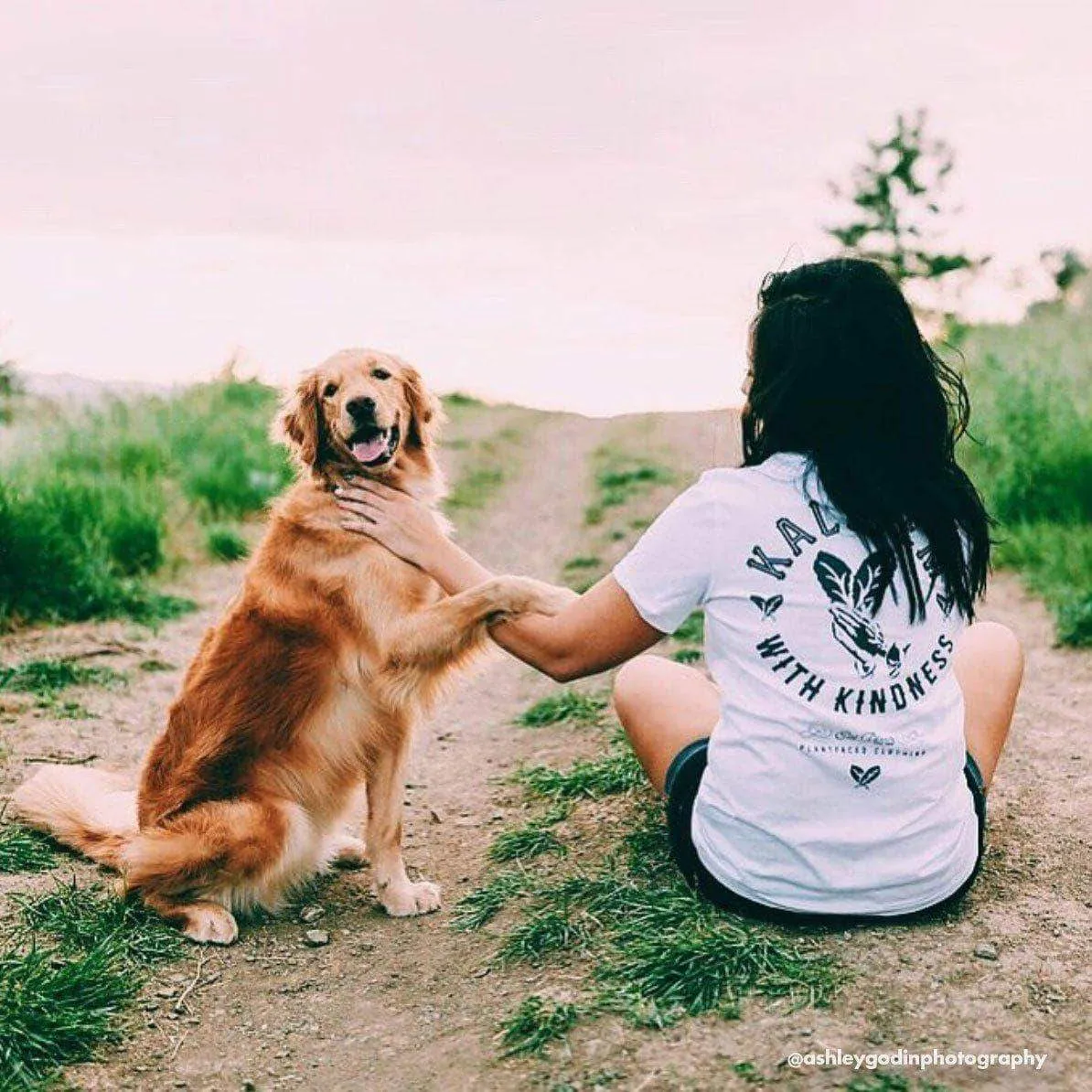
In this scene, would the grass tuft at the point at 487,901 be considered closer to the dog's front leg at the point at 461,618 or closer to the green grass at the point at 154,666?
the dog's front leg at the point at 461,618

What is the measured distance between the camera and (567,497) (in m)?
10.8

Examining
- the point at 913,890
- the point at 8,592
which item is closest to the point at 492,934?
the point at 913,890

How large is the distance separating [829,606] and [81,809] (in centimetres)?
246

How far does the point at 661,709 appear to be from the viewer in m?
3.00

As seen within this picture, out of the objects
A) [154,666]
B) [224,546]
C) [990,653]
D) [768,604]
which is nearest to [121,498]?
[224,546]

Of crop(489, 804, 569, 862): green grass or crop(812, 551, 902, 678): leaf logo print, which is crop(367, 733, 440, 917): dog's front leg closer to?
crop(489, 804, 569, 862): green grass

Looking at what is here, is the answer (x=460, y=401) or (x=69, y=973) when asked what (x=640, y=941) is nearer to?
(x=69, y=973)

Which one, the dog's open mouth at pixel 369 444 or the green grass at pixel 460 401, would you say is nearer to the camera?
the dog's open mouth at pixel 369 444

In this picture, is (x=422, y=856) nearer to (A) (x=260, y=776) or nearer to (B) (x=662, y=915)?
(A) (x=260, y=776)

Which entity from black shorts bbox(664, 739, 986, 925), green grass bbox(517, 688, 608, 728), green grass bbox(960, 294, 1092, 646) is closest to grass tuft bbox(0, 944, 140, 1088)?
black shorts bbox(664, 739, 986, 925)

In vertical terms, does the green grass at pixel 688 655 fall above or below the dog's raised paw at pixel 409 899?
above

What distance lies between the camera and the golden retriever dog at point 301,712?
10.6 ft

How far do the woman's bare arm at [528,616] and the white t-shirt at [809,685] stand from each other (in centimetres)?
9

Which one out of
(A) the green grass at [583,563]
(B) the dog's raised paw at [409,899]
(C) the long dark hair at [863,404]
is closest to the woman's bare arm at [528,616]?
(C) the long dark hair at [863,404]
